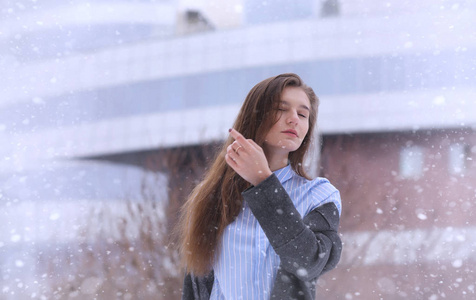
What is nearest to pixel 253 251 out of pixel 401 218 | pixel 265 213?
pixel 265 213

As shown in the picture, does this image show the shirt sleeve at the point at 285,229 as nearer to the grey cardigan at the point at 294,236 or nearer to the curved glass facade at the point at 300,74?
the grey cardigan at the point at 294,236

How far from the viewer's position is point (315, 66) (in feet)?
17.0

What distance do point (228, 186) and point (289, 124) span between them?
0.47ft

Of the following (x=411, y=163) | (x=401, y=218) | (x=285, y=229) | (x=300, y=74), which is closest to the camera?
(x=285, y=229)

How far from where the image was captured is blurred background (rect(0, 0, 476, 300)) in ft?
10.8

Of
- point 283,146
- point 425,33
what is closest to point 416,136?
point 425,33

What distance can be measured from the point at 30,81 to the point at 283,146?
6.88 metres

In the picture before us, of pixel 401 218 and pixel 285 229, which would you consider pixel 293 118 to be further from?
pixel 401 218

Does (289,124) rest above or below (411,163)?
above

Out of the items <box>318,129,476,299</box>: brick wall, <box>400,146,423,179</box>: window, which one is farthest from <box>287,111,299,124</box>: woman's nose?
<box>400,146,423,179</box>: window

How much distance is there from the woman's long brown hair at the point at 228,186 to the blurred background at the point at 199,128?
2088 millimetres

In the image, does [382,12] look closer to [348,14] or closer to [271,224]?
[348,14]

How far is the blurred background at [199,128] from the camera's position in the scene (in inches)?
130

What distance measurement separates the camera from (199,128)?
500cm
